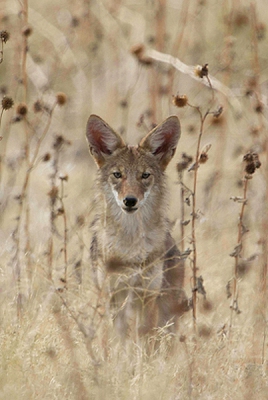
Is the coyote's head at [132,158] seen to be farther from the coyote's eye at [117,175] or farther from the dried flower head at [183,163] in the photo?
the dried flower head at [183,163]

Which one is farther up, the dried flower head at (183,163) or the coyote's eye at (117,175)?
the dried flower head at (183,163)

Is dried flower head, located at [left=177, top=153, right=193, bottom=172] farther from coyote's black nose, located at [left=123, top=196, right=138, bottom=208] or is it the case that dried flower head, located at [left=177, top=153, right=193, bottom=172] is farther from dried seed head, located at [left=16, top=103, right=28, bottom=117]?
dried seed head, located at [left=16, top=103, right=28, bottom=117]

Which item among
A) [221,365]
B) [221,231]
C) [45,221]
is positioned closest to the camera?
[221,365]

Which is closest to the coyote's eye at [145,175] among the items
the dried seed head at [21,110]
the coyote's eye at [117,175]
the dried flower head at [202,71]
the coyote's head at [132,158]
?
the coyote's head at [132,158]

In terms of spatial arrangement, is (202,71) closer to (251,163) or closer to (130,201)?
(251,163)

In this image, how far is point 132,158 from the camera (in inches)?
187

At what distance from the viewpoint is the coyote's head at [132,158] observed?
15.2 feet

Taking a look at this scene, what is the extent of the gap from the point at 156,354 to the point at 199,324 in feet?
1.76

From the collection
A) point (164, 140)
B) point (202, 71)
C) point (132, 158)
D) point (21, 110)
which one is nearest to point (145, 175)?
point (132, 158)

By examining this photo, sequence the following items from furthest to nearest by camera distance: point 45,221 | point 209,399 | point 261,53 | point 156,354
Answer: point 261,53 → point 45,221 → point 156,354 → point 209,399

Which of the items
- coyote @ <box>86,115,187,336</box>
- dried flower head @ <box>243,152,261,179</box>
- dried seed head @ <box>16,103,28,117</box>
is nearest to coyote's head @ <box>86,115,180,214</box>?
coyote @ <box>86,115,187,336</box>

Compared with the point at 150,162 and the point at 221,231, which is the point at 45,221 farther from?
the point at 150,162

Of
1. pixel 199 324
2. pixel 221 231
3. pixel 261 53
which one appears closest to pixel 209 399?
pixel 199 324

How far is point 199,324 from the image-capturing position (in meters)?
4.72
